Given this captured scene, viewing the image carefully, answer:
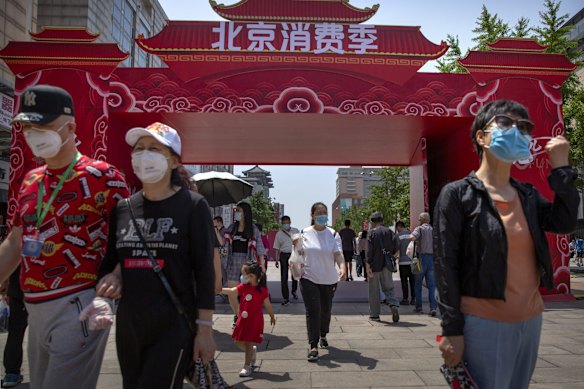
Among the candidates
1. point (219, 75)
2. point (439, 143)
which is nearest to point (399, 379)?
point (219, 75)

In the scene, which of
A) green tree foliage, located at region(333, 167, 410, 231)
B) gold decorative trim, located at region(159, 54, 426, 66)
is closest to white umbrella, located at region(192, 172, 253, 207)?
gold decorative trim, located at region(159, 54, 426, 66)

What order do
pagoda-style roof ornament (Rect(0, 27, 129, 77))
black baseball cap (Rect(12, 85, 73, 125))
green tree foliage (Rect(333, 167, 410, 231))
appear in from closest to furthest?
black baseball cap (Rect(12, 85, 73, 125))
pagoda-style roof ornament (Rect(0, 27, 129, 77))
green tree foliage (Rect(333, 167, 410, 231))

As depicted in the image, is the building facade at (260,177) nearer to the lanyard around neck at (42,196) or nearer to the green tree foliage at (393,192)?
the green tree foliage at (393,192)

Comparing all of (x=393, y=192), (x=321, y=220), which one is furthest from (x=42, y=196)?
(x=393, y=192)

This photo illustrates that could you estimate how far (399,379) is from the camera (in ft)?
15.5

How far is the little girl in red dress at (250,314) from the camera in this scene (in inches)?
197

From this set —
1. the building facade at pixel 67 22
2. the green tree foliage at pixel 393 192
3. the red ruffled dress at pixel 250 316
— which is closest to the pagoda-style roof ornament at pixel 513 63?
the red ruffled dress at pixel 250 316

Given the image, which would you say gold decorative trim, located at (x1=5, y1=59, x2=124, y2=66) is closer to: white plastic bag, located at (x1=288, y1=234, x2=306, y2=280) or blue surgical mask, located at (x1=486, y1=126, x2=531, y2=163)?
white plastic bag, located at (x1=288, y1=234, x2=306, y2=280)

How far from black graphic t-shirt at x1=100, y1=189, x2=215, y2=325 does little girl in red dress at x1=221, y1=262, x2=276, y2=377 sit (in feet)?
8.97

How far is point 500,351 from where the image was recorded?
7.11ft

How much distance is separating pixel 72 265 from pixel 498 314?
6.58 feet

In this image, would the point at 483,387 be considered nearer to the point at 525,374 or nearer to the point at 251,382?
the point at 525,374

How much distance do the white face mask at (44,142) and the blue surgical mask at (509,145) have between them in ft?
7.08

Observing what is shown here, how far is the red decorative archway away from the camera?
10156mm
